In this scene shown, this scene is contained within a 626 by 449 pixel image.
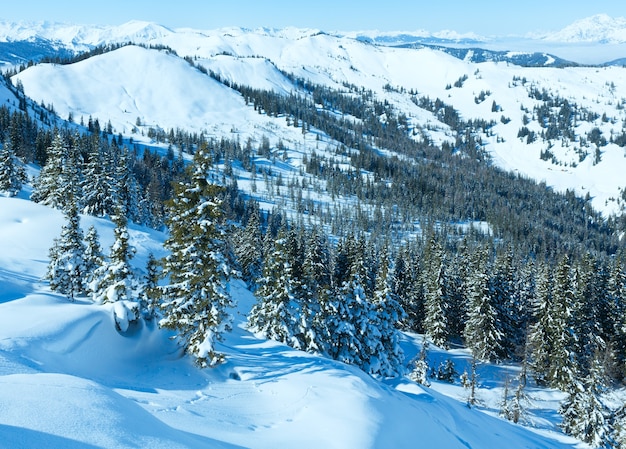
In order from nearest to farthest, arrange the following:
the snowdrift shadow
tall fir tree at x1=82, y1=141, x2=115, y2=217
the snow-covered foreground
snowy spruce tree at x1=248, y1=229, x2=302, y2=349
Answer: the snow-covered foreground → the snowdrift shadow → snowy spruce tree at x1=248, y1=229, x2=302, y2=349 → tall fir tree at x1=82, y1=141, x2=115, y2=217

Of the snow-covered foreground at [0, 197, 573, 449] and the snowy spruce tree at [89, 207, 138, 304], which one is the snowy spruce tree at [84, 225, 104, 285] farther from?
the snowy spruce tree at [89, 207, 138, 304]

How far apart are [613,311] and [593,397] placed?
29.7 m

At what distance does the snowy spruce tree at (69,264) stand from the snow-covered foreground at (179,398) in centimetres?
242

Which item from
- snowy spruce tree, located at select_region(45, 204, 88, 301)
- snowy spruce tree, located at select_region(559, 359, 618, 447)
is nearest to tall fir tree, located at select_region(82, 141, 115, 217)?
snowy spruce tree, located at select_region(45, 204, 88, 301)

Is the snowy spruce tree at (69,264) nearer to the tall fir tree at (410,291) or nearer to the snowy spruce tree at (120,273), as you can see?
the snowy spruce tree at (120,273)

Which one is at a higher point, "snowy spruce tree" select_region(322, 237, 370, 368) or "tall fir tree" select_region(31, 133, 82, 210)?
"tall fir tree" select_region(31, 133, 82, 210)

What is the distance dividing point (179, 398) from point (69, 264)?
18.8 metres

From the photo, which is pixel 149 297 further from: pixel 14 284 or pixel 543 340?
pixel 543 340

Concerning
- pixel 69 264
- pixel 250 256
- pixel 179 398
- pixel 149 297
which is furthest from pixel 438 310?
pixel 179 398

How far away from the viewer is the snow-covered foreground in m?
7.74

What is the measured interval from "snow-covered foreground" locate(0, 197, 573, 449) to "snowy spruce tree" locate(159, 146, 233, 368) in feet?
6.15

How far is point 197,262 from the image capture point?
747 inches

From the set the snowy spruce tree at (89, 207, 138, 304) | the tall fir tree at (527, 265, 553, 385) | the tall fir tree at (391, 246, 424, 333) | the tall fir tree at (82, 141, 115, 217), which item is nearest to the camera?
the snowy spruce tree at (89, 207, 138, 304)

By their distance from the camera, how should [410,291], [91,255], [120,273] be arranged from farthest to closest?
[410,291], [91,255], [120,273]
